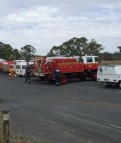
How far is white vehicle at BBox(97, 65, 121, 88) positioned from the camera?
3044 centimetres

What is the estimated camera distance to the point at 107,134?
11516mm

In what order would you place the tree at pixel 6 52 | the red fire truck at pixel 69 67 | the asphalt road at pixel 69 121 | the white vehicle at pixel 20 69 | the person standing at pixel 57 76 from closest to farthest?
the asphalt road at pixel 69 121, the person standing at pixel 57 76, the red fire truck at pixel 69 67, the white vehicle at pixel 20 69, the tree at pixel 6 52

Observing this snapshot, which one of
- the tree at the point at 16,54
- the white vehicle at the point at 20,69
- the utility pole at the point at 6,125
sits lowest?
the utility pole at the point at 6,125

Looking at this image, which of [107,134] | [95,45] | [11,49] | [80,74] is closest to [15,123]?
[107,134]

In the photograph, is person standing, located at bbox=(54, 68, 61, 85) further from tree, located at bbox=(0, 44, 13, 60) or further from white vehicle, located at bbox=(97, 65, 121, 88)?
tree, located at bbox=(0, 44, 13, 60)

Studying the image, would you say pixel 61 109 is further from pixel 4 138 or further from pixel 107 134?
pixel 4 138

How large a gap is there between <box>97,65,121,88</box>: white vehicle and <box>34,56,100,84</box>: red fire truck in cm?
540

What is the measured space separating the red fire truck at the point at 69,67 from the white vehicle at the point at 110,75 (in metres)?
5.40

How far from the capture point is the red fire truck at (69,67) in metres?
36.4

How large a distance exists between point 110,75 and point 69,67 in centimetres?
701

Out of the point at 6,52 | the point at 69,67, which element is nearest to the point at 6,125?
the point at 69,67

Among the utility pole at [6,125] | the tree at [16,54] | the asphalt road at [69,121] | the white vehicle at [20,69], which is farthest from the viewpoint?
the tree at [16,54]

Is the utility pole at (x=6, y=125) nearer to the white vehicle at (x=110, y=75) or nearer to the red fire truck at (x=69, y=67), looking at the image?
the white vehicle at (x=110, y=75)

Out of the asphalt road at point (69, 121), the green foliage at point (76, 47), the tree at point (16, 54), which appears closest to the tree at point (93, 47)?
the green foliage at point (76, 47)
